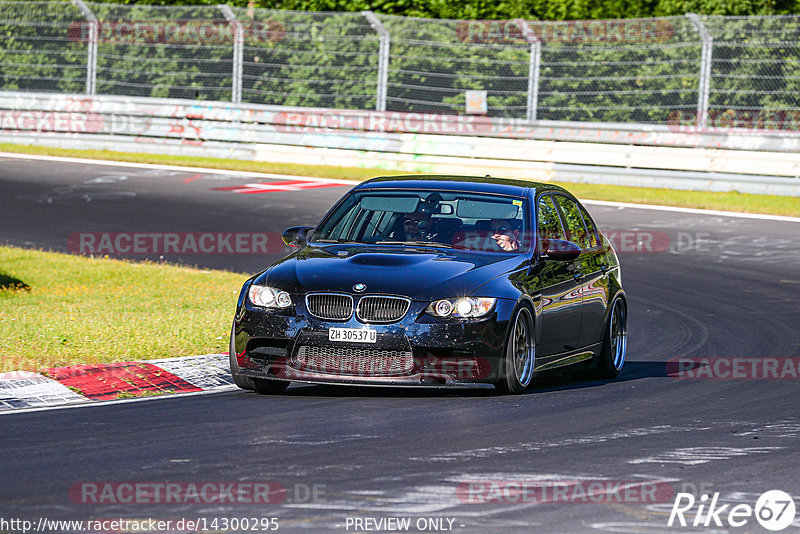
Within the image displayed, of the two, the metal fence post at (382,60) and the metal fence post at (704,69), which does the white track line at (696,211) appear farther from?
the metal fence post at (382,60)

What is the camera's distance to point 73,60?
28.9 m

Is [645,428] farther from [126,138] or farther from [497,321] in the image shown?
[126,138]

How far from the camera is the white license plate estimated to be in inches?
341

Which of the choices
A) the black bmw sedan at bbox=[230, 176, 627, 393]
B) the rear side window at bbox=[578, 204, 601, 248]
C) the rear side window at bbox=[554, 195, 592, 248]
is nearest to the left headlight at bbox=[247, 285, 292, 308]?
the black bmw sedan at bbox=[230, 176, 627, 393]

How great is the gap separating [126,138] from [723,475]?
77.5ft

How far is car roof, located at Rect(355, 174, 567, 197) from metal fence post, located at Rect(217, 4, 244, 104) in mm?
17518

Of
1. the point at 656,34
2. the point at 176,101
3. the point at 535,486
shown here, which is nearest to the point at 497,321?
the point at 535,486

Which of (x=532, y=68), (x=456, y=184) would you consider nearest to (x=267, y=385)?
(x=456, y=184)

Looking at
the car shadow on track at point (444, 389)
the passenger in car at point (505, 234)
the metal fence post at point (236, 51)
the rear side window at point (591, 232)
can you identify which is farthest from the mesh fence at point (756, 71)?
the passenger in car at point (505, 234)

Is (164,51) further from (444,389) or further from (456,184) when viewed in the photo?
(444,389)

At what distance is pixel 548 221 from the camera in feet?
34.0

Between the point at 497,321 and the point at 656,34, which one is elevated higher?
the point at 656,34

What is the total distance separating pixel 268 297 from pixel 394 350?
0.92 m

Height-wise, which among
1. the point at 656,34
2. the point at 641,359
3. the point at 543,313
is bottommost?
the point at 641,359
